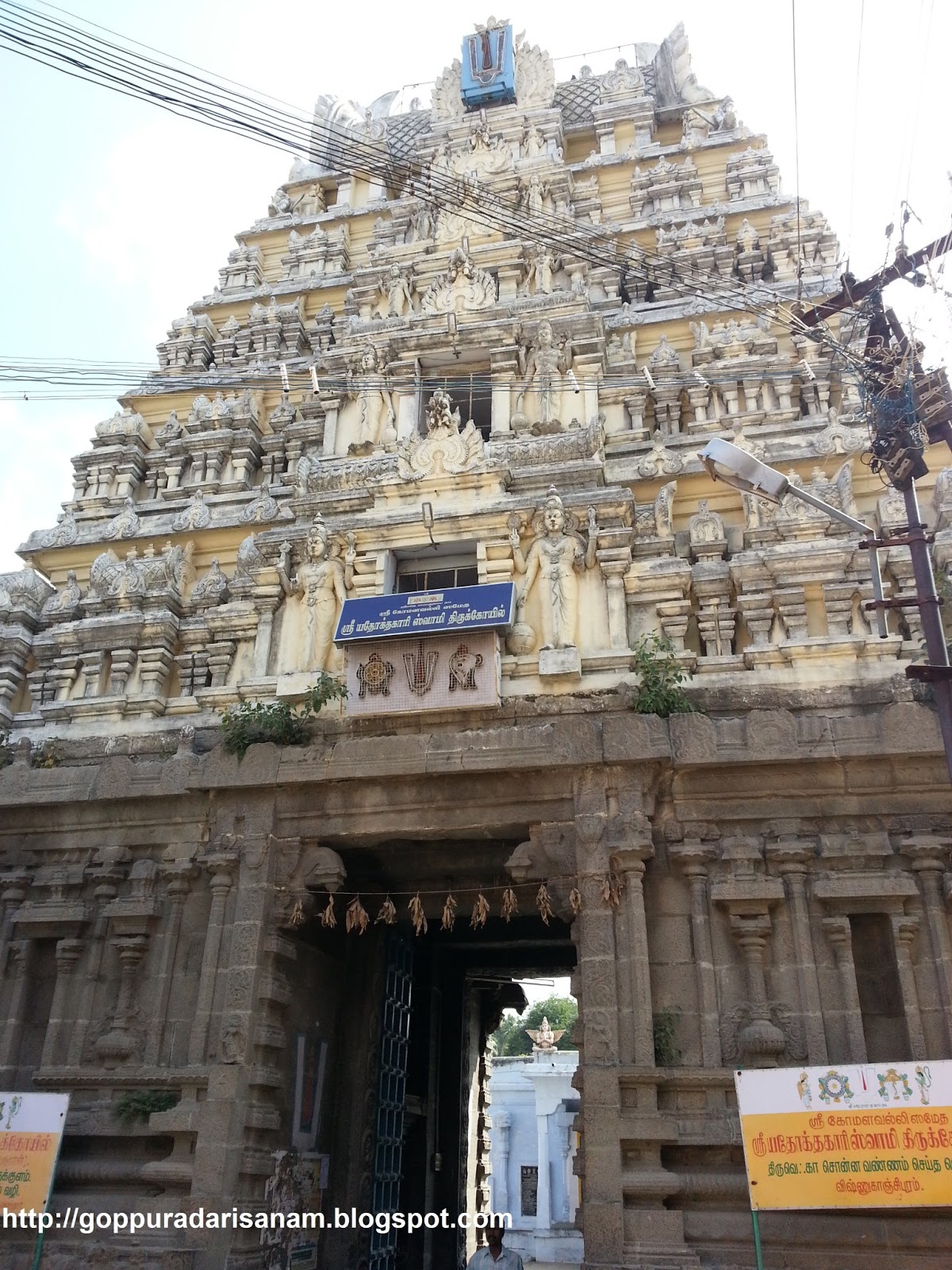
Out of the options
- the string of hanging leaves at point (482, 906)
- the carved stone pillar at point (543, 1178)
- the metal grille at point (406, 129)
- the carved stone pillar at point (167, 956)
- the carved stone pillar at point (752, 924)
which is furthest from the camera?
the carved stone pillar at point (543, 1178)

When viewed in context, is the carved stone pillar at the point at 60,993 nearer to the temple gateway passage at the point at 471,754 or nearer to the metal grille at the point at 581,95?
the temple gateway passage at the point at 471,754

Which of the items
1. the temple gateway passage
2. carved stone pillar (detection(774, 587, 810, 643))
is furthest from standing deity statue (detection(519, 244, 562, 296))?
carved stone pillar (detection(774, 587, 810, 643))

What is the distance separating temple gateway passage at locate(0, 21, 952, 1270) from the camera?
9062mm

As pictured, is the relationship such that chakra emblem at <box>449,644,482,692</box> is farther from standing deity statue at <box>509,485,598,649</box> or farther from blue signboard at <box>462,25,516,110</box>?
blue signboard at <box>462,25,516,110</box>

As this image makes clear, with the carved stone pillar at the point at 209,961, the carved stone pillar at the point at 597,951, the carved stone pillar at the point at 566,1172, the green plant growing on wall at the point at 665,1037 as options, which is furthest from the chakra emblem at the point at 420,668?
the carved stone pillar at the point at 566,1172

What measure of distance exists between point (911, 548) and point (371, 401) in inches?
352

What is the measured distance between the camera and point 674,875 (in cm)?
977

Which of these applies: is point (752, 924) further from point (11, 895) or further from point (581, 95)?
point (581, 95)

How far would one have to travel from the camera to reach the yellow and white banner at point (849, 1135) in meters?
7.20

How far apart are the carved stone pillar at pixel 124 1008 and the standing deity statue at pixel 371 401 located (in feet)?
24.4

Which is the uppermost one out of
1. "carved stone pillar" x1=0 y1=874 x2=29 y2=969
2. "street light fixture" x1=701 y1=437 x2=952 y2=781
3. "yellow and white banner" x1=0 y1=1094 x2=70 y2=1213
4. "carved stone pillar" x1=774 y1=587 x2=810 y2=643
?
"carved stone pillar" x1=774 y1=587 x2=810 y2=643

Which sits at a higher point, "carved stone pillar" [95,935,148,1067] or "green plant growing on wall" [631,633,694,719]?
"green plant growing on wall" [631,633,694,719]

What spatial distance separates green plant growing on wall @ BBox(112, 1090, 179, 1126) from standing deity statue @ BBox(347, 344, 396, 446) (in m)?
8.79

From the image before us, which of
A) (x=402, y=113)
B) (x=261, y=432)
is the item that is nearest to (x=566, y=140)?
(x=402, y=113)
